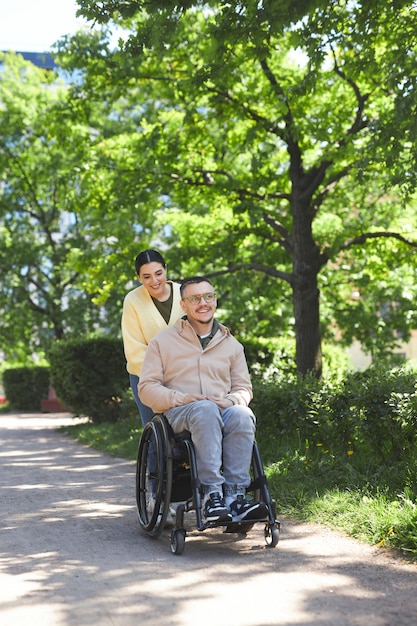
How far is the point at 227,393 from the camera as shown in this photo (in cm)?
568

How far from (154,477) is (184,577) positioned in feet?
4.22

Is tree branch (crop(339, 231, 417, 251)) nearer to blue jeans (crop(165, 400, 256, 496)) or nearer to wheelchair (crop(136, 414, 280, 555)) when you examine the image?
wheelchair (crop(136, 414, 280, 555))

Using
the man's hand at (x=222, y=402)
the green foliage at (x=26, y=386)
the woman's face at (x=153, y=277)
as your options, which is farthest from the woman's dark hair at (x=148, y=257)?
the green foliage at (x=26, y=386)

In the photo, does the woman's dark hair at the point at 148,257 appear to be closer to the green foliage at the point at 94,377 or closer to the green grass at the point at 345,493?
the green grass at the point at 345,493

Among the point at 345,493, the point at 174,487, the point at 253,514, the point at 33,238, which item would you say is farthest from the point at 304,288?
the point at 33,238

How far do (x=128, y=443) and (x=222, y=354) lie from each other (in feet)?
21.6

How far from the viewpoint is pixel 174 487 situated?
5637mm

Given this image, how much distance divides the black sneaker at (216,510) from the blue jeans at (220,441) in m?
0.04

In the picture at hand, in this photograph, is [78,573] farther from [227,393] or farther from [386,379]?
[386,379]

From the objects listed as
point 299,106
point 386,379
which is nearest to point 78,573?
point 386,379

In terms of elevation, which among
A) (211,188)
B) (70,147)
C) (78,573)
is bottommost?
(78,573)

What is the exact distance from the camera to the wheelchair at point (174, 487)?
16.9ft

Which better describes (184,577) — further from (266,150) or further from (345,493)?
(266,150)

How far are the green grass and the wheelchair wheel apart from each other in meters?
1.05
